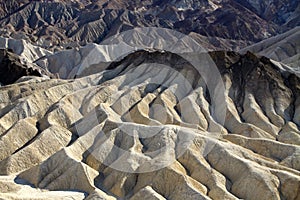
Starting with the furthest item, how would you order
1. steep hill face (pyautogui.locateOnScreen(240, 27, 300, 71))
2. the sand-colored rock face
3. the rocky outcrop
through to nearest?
steep hill face (pyautogui.locateOnScreen(240, 27, 300, 71))
the rocky outcrop
the sand-colored rock face

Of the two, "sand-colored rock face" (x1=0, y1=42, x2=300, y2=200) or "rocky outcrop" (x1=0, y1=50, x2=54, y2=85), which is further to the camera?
"rocky outcrop" (x1=0, y1=50, x2=54, y2=85)

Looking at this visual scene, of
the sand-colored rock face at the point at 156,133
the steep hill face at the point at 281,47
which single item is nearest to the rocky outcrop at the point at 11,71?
the sand-colored rock face at the point at 156,133

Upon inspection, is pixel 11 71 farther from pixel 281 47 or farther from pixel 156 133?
pixel 281 47

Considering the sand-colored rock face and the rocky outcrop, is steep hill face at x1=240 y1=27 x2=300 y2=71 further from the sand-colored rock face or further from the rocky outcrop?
the rocky outcrop

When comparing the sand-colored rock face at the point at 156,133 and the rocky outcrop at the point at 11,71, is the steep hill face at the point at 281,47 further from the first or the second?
the rocky outcrop at the point at 11,71

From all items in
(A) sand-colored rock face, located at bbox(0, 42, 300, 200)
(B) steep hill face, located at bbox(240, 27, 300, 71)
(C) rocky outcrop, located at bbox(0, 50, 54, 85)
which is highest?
(A) sand-colored rock face, located at bbox(0, 42, 300, 200)

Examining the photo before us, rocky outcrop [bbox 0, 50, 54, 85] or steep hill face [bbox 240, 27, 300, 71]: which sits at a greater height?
rocky outcrop [bbox 0, 50, 54, 85]

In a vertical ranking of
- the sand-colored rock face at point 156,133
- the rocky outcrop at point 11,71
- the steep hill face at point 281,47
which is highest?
the sand-colored rock face at point 156,133

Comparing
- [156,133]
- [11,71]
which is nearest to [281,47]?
[11,71]

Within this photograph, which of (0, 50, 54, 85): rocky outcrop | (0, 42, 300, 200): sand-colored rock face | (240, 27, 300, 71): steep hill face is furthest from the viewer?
(240, 27, 300, 71): steep hill face

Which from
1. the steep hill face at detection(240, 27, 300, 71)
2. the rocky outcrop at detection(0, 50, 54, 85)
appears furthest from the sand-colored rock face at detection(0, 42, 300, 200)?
the steep hill face at detection(240, 27, 300, 71)
